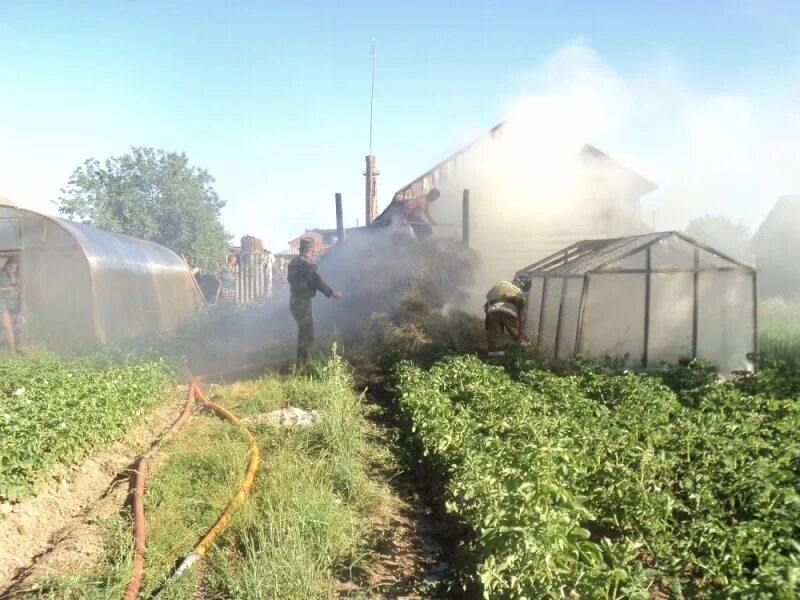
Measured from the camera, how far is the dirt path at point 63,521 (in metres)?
4.64

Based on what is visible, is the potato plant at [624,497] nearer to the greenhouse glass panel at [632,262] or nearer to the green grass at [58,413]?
the green grass at [58,413]

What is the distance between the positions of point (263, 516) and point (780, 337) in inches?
538

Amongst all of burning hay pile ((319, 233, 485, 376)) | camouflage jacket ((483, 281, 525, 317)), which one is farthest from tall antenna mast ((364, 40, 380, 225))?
camouflage jacket ((483, 281, 525, 317))

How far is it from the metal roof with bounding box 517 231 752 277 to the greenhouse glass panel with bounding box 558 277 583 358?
0.24 meters

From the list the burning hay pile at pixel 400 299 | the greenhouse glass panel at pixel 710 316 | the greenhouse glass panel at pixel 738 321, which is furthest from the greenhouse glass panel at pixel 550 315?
the greenhouse glass panel at pixel 738 321

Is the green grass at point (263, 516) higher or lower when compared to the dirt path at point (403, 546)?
higher

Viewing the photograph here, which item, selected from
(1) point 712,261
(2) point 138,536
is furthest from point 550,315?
(2) point 138,536

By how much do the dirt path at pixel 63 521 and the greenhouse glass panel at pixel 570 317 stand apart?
25.9 feet

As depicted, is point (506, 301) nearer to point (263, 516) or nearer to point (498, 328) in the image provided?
point (498, 328)

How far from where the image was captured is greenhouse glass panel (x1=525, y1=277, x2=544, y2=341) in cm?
1423

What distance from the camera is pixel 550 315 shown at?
44.3ft

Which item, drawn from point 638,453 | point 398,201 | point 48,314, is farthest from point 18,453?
point 398,201

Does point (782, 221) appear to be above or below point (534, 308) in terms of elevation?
above

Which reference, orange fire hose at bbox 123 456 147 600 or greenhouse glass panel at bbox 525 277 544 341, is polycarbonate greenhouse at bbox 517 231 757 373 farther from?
orange fire hose at bbox 123 456 147 600
